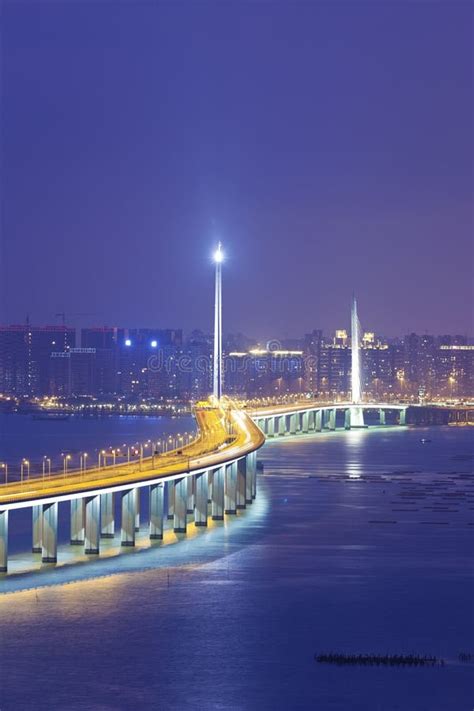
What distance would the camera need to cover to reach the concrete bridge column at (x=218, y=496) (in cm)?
6526

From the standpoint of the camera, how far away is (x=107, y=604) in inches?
1722

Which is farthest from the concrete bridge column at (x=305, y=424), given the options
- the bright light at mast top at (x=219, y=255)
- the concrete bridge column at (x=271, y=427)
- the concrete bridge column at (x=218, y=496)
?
the concrete bridge column at (x=218, y=496)

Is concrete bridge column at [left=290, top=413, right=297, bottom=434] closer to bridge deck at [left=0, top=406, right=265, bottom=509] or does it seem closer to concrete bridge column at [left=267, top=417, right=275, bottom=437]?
concrete bridge column at [left=267, top=417, right=275, bottom=437]

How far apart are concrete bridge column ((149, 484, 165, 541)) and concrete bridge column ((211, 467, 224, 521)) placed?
8.02 m

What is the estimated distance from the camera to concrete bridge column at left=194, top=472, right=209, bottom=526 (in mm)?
62719

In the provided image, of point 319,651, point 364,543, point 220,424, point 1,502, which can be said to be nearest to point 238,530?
point 364,543

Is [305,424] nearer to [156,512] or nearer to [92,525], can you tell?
[156,512]

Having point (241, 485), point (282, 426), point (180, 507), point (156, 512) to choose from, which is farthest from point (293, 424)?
point (156, 512)

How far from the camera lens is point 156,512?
189ft

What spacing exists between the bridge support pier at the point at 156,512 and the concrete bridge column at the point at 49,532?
772 cm

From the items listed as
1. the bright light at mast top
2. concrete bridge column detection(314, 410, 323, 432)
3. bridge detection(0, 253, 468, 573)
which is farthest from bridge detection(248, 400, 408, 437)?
bridge detection(0, 253, 468, 573)

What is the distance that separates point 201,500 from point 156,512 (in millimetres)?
5932

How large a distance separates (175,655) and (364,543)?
71.0 ft

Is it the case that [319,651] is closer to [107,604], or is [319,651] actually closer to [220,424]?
[107,604]
